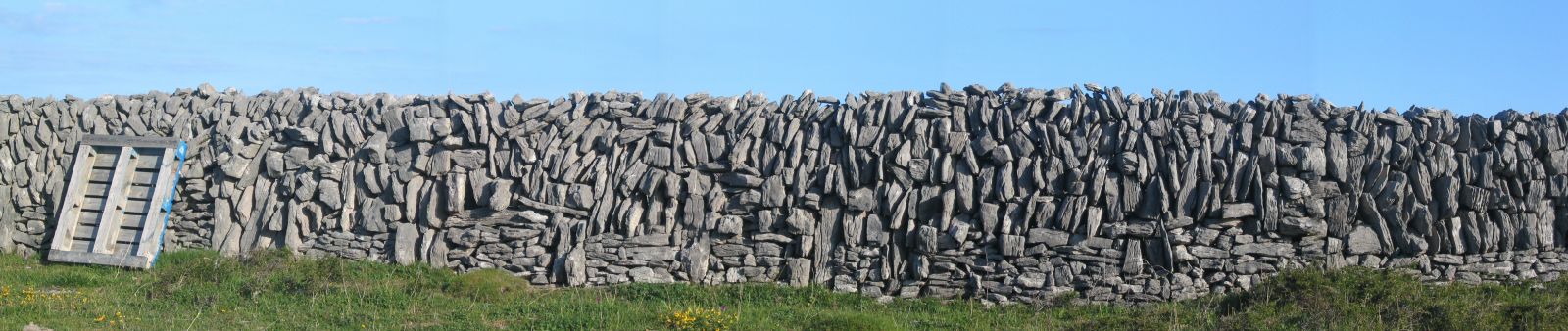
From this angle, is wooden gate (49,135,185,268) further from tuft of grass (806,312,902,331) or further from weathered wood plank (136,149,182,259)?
tuft of grass (806,312,902,331)

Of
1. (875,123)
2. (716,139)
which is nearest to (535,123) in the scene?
(716,139)

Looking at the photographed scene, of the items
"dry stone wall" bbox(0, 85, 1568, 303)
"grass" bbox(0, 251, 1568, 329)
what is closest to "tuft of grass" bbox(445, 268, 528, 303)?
"grass" bbox(0, 251, 1568, 329)

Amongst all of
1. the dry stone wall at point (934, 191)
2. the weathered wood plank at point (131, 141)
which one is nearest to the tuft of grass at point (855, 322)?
the dry stone wall at point (934, 191)

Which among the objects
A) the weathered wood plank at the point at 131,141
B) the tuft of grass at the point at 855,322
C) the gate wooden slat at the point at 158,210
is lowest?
the tuft of grass at the point at 855,322

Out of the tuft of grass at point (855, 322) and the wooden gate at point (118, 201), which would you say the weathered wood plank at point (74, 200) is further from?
the tuft of grass at point (855, 322)

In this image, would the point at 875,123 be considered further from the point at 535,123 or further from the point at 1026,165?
the point at 535,123

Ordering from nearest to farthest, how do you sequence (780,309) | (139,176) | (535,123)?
1. (780,309)
2. (535,123)
3. (139,176)

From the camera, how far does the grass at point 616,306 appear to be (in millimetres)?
11375

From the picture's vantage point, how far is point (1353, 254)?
12742 mm

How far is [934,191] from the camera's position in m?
13.2

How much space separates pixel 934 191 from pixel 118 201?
9.07 m

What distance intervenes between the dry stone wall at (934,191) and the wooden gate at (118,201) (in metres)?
1.01

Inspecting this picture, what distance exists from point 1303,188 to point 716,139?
5545mm

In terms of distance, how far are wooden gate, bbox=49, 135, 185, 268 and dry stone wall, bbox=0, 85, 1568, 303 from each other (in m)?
1.01
